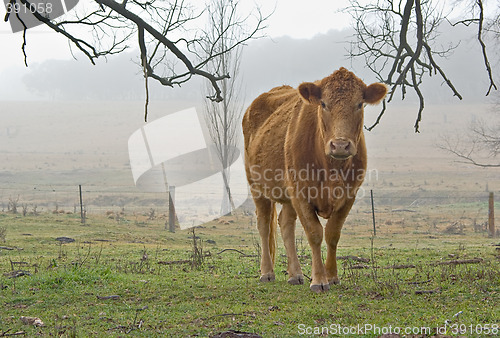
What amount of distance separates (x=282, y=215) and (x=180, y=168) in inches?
2320

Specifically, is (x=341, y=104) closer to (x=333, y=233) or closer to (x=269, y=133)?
(x=333, y=233)

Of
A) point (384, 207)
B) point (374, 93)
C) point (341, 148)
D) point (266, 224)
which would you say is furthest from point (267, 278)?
point (384, 207)

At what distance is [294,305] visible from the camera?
582 centimetres

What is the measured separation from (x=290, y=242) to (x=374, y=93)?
239 centimetres

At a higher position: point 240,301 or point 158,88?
point 158,88

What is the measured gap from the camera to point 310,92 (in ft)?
22.0

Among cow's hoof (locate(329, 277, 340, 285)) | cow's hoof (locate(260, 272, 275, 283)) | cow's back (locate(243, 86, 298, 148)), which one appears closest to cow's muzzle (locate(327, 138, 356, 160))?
cow's hoof (locate(329, 277, 340, 285))

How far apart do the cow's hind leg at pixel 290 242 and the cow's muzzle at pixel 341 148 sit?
6.58 feet

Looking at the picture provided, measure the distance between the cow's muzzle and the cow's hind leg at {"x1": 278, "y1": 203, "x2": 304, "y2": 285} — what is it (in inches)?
79.0

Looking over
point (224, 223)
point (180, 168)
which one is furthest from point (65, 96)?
point (224, 223)

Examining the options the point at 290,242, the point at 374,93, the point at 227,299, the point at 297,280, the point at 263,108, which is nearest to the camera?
the point at 227,299

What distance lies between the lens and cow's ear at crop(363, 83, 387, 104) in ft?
21.8

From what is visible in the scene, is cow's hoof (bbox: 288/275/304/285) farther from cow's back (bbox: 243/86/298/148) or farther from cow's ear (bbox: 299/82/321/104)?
cow's back (bbox: 243/86/298/148)

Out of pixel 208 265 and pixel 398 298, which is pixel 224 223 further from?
pixel 398 298
